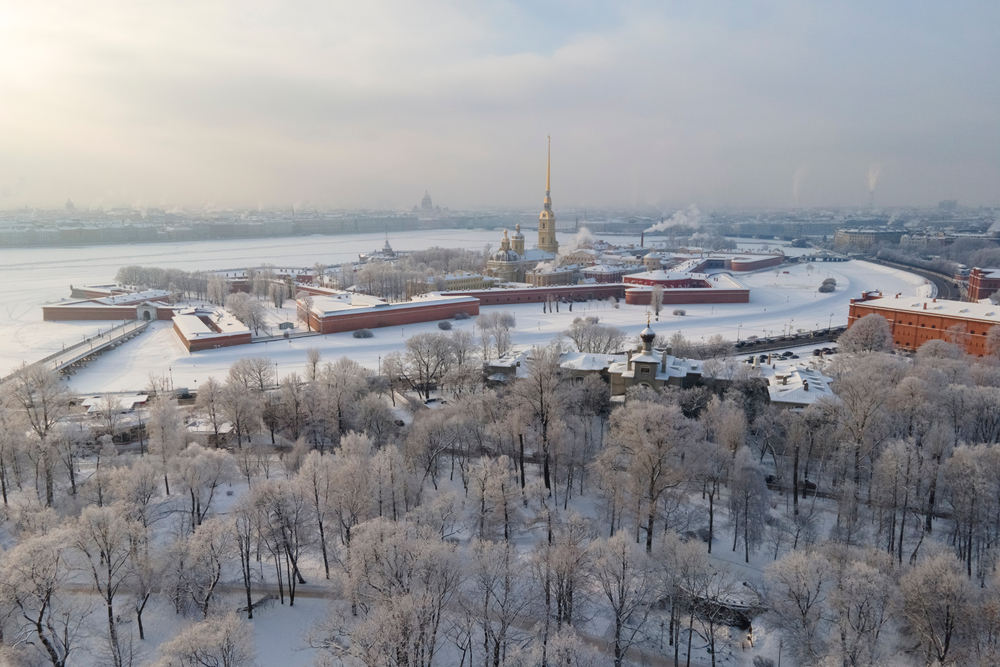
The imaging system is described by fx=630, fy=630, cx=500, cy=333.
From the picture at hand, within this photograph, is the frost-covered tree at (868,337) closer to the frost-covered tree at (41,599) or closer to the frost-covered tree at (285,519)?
the frost-covered tree at (285,519)

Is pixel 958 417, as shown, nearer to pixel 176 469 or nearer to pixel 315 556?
pixel 315 556

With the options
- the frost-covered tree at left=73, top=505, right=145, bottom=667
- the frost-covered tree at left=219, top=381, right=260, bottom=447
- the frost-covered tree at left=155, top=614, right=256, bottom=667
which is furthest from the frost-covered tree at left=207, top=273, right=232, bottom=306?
the frost-covered tree at left=155, top=614, right=256, bottom=667

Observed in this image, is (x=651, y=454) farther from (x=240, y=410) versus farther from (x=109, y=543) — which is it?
(x=240, y=410)

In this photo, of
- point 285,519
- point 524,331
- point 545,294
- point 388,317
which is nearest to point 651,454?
point 285,519

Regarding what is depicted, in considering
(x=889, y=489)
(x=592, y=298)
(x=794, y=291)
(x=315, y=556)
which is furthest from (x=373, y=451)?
(x=794, y=291)

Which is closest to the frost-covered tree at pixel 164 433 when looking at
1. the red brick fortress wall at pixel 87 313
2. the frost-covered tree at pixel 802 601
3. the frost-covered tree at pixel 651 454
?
the frost-covered tree at pixel 651 454

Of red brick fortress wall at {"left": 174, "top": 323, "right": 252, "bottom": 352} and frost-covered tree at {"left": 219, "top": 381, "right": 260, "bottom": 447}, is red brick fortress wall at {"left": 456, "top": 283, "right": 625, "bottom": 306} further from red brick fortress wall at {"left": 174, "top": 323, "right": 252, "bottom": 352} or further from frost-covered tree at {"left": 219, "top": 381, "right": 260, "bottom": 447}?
frost-covered tree at {"left": 219, "top": 381, "right": 260, "bottom": 447}
